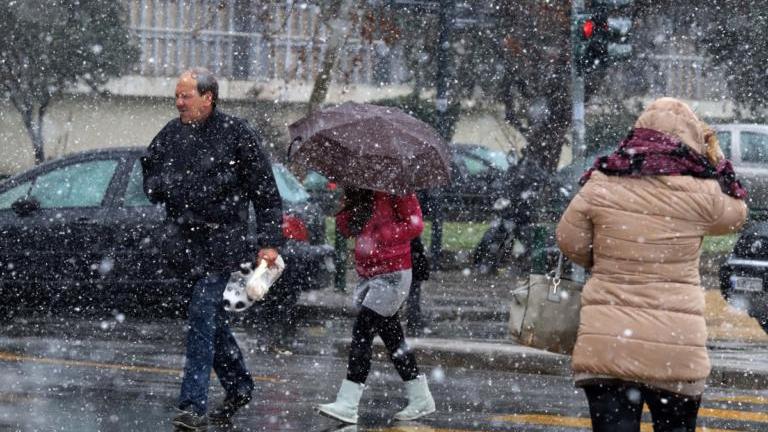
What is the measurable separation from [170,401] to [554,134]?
1517 centimetres

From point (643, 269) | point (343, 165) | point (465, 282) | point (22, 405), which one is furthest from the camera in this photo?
point (465, 282)

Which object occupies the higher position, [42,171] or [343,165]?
[343,165]

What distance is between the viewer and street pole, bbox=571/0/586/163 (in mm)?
12711

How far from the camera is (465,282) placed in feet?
56.1

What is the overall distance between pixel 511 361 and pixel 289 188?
3261mm

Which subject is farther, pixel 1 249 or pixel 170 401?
pixel 1 249

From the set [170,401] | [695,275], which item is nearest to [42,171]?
[170,401]

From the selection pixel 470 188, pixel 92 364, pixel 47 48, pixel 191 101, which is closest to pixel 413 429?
pixel 191 101

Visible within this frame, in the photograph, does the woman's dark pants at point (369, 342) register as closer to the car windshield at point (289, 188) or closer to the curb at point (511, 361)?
the curb at point (511, 361)

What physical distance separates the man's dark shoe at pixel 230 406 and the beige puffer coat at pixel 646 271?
2.69m

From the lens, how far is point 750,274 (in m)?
11.3

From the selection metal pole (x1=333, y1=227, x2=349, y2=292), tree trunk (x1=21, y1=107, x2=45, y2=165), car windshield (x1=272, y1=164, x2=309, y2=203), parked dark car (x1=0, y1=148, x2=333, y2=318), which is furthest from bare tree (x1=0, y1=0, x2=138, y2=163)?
car windshield (x1=272, y1=164, x2=309, y2=203)

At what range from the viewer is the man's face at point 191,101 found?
748 cm

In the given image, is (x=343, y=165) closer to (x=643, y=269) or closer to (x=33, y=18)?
(x=643, y=269)
